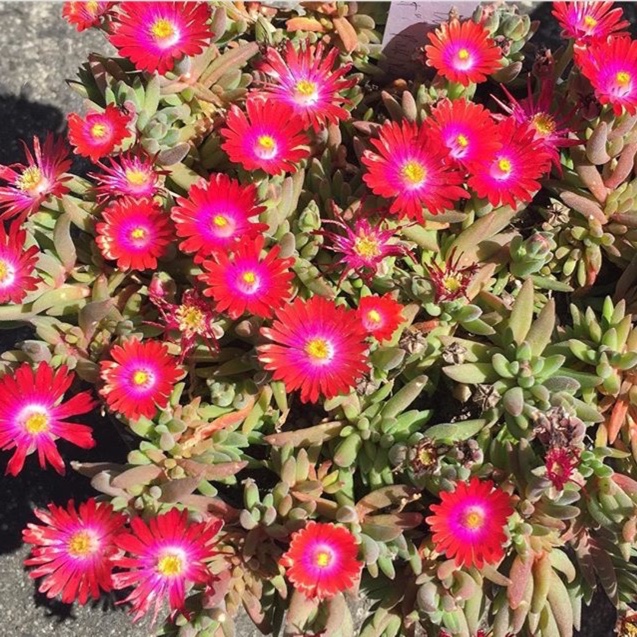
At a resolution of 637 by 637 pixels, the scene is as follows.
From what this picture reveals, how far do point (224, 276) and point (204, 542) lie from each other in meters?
0.34

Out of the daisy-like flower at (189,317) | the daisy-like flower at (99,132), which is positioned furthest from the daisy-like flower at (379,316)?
the daisy-like flower at (99,132)

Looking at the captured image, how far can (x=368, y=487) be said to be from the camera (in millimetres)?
1189

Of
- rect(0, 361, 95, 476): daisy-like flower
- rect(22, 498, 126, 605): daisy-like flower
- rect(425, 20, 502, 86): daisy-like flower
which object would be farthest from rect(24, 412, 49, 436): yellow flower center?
rect(425, 20, 502, 86): daisy-like flower

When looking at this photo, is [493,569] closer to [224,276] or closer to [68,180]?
[224,276]

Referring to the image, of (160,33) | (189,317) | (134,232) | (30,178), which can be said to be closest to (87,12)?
(160,33)

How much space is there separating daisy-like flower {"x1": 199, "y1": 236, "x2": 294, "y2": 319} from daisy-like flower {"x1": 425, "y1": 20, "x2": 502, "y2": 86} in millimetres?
461

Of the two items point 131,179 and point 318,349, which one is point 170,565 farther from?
point 131,179

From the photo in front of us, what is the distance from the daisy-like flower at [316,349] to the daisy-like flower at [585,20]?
25.8 inches

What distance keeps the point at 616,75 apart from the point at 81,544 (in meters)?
1.04

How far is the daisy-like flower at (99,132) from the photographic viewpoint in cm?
107

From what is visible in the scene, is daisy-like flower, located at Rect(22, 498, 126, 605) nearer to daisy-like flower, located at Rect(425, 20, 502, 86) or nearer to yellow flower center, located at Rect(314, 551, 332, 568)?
yellow flower center, located at Rect(314, 551, 332, 568)

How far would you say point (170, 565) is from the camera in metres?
0.94

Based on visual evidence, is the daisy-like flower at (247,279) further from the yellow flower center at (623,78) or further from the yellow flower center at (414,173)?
the yellow flower center at (623,78)

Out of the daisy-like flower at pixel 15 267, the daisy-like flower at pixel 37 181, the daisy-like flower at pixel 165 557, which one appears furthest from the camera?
the daisy-like flower at pixel 37 181
